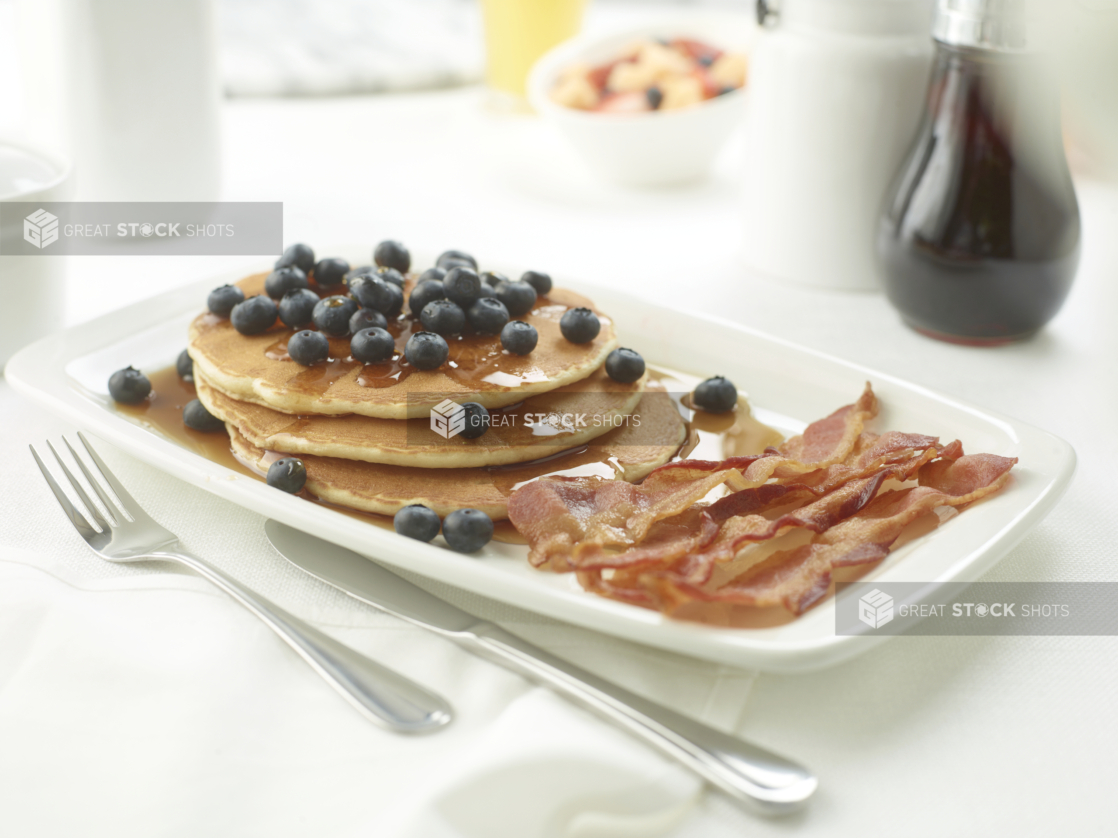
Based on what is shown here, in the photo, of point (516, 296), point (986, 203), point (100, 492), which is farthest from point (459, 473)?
point (986, 203)

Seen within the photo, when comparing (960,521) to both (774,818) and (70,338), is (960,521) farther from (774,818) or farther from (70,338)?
(70,338)

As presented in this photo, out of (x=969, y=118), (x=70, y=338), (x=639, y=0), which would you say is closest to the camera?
(x=70, y=338)

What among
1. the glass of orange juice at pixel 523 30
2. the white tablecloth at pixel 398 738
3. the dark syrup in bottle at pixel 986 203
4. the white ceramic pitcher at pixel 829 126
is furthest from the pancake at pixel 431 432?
the glass of orange juice at pixel 523 30

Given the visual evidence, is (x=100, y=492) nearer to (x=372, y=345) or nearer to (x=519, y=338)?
(x=372, y=345)

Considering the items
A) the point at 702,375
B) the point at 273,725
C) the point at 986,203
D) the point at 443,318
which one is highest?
the point at 986,203

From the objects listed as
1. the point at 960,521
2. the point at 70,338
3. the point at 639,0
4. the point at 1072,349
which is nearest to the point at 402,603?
the point at 960,521
